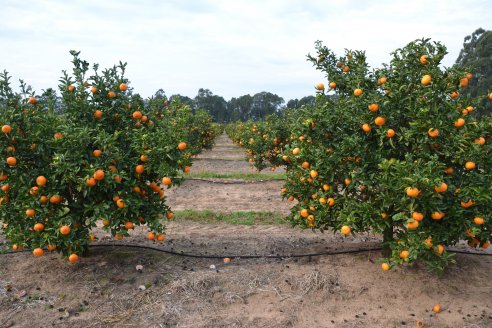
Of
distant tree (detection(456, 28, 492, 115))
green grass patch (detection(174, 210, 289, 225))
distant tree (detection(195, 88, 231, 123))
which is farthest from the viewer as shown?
distant tree (detection(195, 88, 231, 123))

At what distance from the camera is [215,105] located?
99.6 m

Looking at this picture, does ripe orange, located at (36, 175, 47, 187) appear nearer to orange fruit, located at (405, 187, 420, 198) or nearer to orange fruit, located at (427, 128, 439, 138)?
orange fruit, located at (405, 187, 420, 198)

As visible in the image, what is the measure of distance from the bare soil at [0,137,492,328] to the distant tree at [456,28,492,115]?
136 feet

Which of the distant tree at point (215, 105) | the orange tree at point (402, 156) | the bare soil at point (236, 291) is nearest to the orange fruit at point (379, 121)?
the orange tree at point (402, 156)

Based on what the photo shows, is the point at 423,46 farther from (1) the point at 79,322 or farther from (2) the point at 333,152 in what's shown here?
(1) the point at 79,322

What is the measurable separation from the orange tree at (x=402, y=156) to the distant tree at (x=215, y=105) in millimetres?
93213

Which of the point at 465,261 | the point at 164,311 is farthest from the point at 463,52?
the point at 164,311

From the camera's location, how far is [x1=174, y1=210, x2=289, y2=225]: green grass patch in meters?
8.30

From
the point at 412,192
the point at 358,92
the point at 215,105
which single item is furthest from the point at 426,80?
the point at 215,105

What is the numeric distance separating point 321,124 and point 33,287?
4076 mm

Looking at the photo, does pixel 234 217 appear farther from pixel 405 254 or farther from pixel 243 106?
pixel 243 106

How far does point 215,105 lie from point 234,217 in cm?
9264

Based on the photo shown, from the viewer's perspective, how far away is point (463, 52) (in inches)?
1933

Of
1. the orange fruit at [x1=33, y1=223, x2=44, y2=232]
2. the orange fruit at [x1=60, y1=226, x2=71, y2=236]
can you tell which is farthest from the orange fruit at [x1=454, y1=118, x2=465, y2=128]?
the orange fruit at [x1=33, y1=223, x2=44, y2=232]
